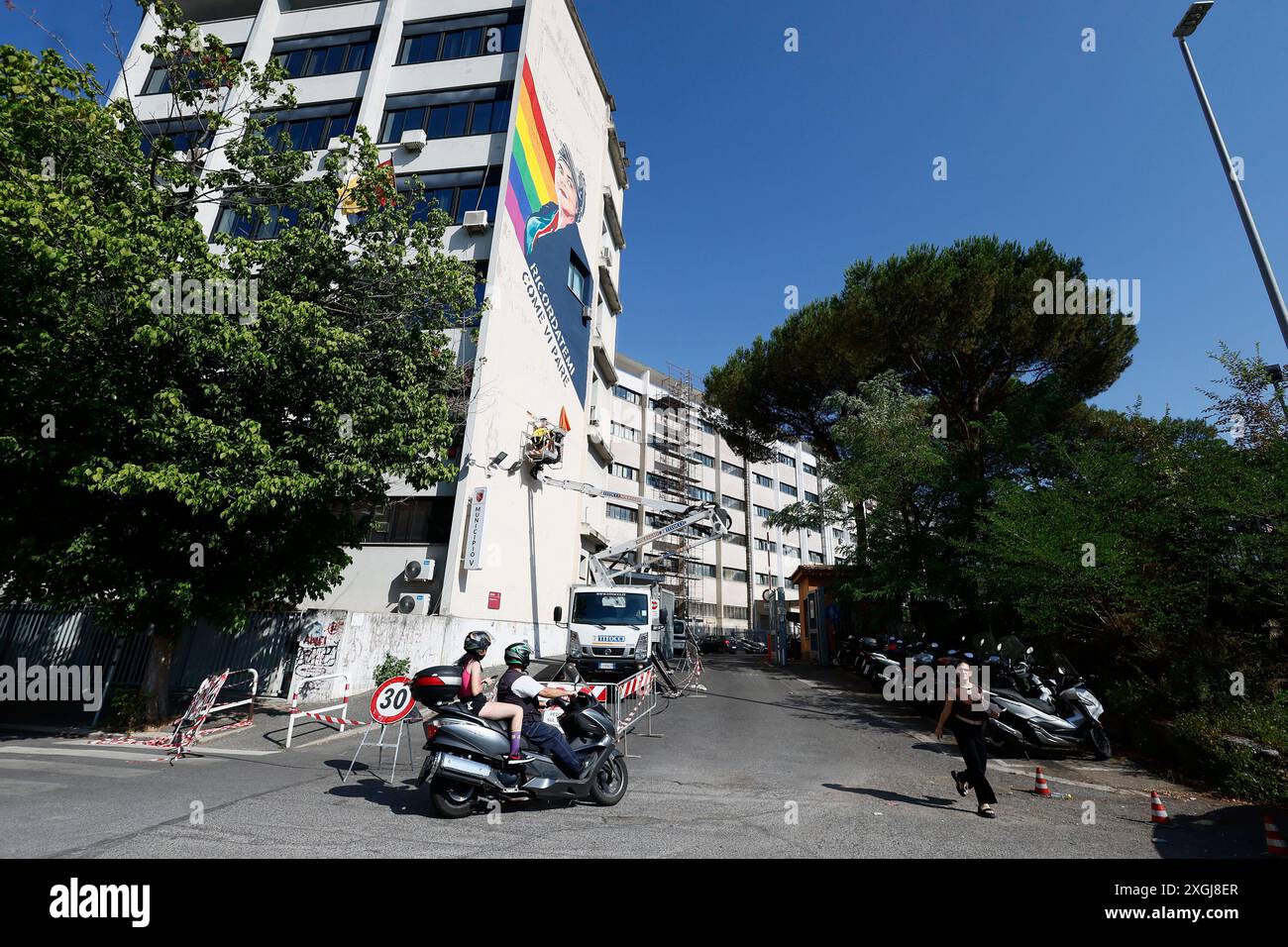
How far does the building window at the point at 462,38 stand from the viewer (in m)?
23.6

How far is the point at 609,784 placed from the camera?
6.12 m

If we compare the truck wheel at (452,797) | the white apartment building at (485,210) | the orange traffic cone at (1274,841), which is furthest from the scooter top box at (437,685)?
the white apartment building at (485,210)

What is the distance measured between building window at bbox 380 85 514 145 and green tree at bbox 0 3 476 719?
12972mm

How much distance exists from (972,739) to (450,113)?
2565cm

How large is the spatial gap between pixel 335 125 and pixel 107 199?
17779 millimetres

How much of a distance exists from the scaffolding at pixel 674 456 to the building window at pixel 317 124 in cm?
3052

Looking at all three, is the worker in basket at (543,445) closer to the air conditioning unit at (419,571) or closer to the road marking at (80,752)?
the air conditioning unit at (419,571)

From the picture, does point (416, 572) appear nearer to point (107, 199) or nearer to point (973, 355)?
point (107, 199)

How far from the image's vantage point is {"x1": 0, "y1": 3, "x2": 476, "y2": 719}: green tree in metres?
8.47

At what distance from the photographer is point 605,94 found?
3262 cm

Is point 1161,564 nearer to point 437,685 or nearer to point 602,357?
point 437,685

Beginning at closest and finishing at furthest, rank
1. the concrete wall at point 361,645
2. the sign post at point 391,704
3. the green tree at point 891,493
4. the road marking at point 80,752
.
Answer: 1. the sign post at point 391,704
2. the road marking at point 80,752
3. the concrete wall at point 361,645
4. the green tree at point 891,493
